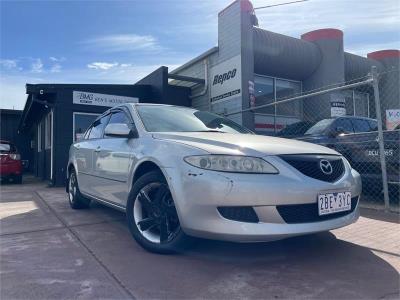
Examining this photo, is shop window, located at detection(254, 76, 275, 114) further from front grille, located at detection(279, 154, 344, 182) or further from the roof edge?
front grille, located at detection(279, 154, 344, 182)

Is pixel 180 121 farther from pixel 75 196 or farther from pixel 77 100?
pixel 77 100

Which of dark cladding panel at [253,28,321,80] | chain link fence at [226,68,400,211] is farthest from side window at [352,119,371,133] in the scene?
dark cladding panel at [253,28,321,80]

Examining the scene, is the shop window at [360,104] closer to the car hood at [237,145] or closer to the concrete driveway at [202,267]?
the concrete driveway at [202,267]

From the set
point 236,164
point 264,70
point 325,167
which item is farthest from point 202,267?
point 264,70

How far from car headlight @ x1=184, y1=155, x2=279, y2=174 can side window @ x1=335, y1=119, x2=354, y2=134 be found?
15.3 feet

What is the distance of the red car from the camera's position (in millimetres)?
11500

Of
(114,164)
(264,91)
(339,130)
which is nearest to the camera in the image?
(114,164)

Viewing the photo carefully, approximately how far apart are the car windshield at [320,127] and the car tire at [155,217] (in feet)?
14.6

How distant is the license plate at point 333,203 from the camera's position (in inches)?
110

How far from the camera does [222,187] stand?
8.64 ft

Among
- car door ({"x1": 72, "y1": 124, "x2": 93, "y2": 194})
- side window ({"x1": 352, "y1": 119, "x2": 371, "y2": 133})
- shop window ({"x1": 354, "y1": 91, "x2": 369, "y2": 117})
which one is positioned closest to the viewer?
car door ({"x1": 72, "y1": 124, "x2": 93, "y2": 194})

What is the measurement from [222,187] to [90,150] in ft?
9.64

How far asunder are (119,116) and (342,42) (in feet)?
37.0

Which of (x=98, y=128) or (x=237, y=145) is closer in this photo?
(x=237, y=145)
